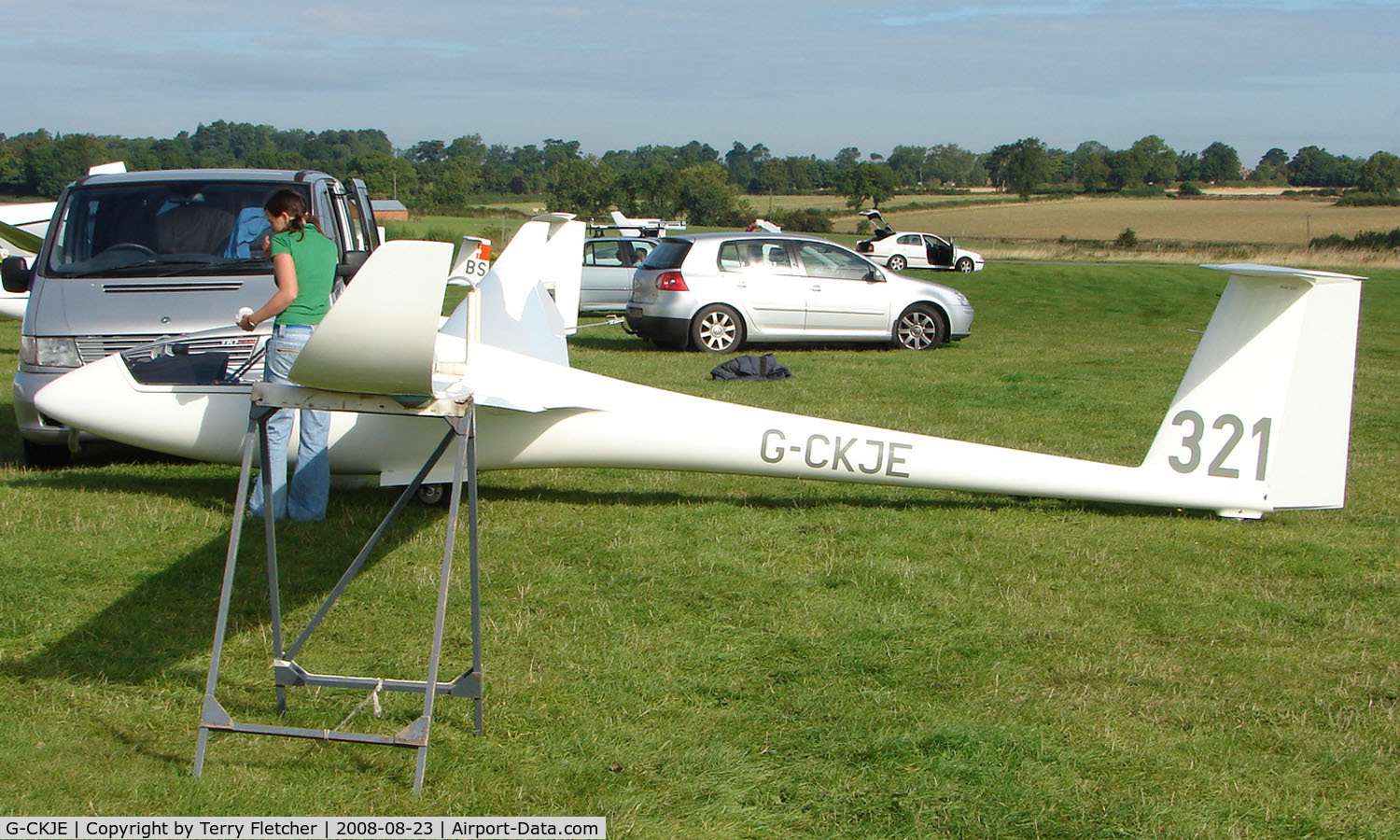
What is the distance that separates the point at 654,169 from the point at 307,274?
76.1 m

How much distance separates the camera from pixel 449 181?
7881 cm

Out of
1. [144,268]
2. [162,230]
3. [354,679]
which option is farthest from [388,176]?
[354,679]

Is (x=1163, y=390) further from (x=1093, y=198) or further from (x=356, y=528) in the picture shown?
(x=1093, y=198)

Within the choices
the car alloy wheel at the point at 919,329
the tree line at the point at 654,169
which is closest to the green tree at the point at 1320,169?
the tree line at the point at 654,169

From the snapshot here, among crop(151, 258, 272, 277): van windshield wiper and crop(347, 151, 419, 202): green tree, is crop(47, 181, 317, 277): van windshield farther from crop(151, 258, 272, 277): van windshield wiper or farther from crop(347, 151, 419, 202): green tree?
crop(347, 151, 419, 202): green tree

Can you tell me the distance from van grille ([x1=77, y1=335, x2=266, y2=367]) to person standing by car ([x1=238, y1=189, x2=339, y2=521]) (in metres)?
0.93

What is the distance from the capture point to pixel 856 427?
6453 millimetres

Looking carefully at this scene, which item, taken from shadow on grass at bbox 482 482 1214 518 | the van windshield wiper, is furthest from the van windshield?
shadow on grass at bbox 482 482 1214 518

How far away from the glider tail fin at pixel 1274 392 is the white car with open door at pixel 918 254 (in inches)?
1389

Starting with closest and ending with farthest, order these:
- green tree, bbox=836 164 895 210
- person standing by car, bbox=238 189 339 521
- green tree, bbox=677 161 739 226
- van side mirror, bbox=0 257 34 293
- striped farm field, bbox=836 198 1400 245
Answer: person standing by car, bbox=238 189 339 521
van side mirror, bbox=0 257 34 293
striped farm field, bbox=836 198 1400 245
green tree, bbox=677 161 739 226
green tree, bbox=836 164 895 210

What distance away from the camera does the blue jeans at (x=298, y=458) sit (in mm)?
5941

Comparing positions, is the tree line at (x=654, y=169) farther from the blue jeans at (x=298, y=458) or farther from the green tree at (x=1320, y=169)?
the blue jeans at (x=298, y=458)

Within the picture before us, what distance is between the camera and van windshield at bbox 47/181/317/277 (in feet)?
26.9

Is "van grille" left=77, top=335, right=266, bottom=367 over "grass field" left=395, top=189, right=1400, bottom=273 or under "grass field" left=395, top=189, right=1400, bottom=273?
under
